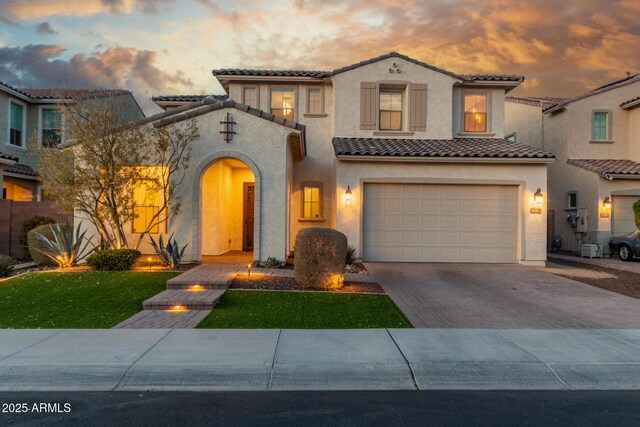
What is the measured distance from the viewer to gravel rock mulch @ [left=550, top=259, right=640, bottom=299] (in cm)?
999

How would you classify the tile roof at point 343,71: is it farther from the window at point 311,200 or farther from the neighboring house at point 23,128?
the neighboring house at point 23,128

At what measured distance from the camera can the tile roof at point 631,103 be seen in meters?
17.7

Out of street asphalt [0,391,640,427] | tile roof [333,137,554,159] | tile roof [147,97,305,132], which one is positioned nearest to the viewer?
street asphalt [0,391,640,427]

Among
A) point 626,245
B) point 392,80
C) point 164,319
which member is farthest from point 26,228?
point 626,245

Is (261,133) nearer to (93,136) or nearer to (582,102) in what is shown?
(93,136)

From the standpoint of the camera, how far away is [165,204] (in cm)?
1152

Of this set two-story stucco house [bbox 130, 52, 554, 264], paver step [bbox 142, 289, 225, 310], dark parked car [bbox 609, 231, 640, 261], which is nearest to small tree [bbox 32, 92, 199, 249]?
two-story stucco house [bbox 130, 52, 554, 264]

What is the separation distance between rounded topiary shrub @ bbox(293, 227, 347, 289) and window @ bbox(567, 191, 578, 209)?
1441 centimetres

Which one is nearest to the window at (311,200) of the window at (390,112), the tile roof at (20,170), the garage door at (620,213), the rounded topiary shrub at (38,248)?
the window at (390,112)

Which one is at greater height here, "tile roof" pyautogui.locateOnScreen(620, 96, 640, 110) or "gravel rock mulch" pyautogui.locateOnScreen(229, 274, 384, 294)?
"tile roof" pyautogui.locateOnScreen(620, 96, 640, 110)

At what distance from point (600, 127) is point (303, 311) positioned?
714 inches

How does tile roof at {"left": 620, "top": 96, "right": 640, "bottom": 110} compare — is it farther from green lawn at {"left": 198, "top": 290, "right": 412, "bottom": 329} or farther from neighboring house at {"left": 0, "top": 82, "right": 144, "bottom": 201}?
neighboring house at {"left": 0, "top": 82, "right": 144, "bottom": 201}

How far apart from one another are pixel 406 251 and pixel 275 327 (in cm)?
838

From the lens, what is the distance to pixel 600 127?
1858 cm
